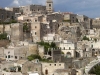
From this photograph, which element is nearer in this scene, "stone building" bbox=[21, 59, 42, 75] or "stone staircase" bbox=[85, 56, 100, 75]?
"stone building" bbox=[21, 59, 42, 75]

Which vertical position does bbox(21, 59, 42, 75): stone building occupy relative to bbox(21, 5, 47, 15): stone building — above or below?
below

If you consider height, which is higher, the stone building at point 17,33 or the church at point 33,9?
the church at point 33,9

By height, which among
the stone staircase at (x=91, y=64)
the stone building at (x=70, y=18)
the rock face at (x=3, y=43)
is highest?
the stone building at (x=70, y=18)

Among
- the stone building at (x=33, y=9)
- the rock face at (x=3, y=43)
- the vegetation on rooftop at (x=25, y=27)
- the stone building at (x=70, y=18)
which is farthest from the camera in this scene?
the stone building at (x=33, y=9)

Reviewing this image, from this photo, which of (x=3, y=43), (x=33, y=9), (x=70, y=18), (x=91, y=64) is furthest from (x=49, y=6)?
(x=91, y=64)

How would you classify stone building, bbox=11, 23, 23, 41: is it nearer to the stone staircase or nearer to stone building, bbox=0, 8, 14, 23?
A: stone building, bbox=0, 8, 14, 23

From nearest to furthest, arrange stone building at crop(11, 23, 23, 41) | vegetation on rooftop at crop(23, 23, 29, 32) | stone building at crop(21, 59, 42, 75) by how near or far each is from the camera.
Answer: stone building at crop(21, 59, 42, 75) → stone building at crop(11, 23, 23, 41) → vegetation on rooftop at crop(23, 23, 29, 32)

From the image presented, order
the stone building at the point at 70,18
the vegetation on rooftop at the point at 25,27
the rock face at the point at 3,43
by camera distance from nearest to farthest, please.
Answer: the rock face at the point at 3,43 → the vegetation on rooftop at the point at 25,27 → the stone building at the point at 70,18

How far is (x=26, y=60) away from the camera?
141 feet

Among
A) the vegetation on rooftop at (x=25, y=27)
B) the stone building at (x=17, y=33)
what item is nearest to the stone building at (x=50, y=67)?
the stone building at (x=17, y=33)

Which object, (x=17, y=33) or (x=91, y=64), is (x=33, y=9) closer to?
(x=17, y=33)

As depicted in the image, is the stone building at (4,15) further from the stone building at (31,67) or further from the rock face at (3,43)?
the stone building at (31,67)

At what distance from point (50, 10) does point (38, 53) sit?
26.5 meters

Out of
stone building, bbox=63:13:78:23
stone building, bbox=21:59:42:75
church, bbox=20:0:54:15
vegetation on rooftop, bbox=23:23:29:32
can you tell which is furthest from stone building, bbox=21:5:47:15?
stone building, bbox=21:59:42:75
